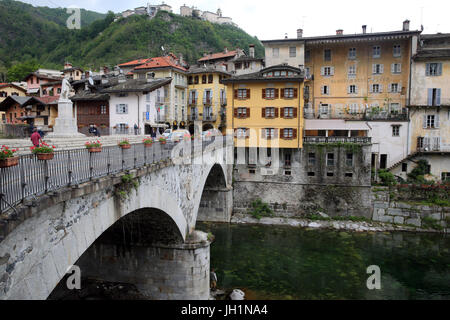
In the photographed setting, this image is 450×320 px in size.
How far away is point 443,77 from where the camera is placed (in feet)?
125

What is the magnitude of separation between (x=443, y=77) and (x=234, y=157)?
2432 centimetres

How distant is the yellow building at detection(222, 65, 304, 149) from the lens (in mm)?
36844

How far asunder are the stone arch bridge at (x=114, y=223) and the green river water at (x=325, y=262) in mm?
5152

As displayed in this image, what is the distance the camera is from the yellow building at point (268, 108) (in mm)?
36844

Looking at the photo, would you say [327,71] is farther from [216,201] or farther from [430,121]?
[216,201]

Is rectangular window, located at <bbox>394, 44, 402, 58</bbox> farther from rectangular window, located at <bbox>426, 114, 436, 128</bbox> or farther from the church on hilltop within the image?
the church on hilltop

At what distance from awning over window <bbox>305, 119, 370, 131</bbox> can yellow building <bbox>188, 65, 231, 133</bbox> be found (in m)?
17.5

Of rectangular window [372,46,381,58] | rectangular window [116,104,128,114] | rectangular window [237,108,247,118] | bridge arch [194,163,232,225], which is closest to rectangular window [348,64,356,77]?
rectangular window [372,46,381,58]

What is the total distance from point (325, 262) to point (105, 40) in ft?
304

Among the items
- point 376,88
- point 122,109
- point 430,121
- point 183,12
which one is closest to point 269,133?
point 376,88

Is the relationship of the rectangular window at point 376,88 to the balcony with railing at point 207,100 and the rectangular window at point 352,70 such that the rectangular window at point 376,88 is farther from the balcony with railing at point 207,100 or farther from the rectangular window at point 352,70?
the balcony with railing at point 207,100

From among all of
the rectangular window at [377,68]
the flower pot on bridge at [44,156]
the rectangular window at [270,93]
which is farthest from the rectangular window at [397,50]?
the flower pot on bridge at [44,156]

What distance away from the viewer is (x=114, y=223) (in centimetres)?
1767
